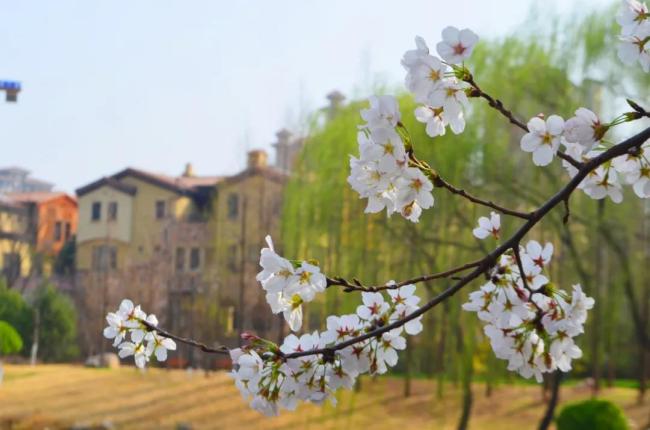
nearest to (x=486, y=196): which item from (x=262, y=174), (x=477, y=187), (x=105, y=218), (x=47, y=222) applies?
(x=477, y=187)

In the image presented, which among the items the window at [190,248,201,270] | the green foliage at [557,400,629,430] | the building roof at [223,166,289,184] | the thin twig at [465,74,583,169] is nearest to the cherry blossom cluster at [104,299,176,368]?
the thin twig at [465,74,583,169]

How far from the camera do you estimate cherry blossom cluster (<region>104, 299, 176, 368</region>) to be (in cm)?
108

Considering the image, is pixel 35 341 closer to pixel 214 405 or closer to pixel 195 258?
pixel 195 258

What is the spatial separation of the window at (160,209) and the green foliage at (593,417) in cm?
797

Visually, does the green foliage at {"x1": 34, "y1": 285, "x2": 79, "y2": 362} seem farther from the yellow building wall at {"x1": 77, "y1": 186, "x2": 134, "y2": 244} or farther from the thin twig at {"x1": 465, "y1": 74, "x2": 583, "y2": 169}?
the thin twig at {"x1": 465, "y1": 74, "x2": 583, "y2": 169}

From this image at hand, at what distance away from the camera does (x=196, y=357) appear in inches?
495

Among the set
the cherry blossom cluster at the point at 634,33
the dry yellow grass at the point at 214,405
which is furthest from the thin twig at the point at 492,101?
the dry yellow grass at the point at 214,405

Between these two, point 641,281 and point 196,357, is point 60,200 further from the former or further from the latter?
point 641,281

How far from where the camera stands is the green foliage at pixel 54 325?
39.3 feet

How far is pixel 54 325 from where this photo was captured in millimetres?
12062

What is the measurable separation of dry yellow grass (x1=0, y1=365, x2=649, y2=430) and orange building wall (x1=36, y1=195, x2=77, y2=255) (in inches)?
80.6

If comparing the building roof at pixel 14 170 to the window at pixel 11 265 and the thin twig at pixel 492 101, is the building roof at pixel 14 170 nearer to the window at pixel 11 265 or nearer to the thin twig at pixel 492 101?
the window at pixel 11 265

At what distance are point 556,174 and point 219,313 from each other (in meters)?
4.87

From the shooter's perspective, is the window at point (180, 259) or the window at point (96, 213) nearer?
the window at point (180, 259)
